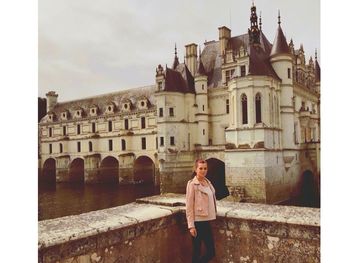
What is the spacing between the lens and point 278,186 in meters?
13.0

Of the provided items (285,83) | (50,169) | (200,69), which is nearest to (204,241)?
(285,83)

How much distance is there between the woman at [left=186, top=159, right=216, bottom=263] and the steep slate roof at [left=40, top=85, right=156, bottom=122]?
1978 cm

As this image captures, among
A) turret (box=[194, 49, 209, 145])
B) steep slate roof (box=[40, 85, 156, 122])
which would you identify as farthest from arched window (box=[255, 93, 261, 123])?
steep slate roof (box=[40, 85, 156, 122])

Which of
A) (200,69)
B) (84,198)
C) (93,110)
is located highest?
(200,69)

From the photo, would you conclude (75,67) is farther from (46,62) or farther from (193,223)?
(193,223)

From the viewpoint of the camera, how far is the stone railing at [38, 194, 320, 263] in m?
1.94

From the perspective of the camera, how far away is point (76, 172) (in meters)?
24.3

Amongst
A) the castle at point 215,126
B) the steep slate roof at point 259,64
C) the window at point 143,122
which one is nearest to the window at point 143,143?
the castle at point 215,126

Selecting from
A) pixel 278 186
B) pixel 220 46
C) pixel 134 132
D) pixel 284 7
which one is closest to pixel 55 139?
pixel 134 132

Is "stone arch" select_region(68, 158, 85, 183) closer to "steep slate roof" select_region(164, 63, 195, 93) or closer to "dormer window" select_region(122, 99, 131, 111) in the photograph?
"dormer window" select_region(122, 99, 131, 111)

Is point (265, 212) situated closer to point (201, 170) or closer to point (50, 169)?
point (201, 170)

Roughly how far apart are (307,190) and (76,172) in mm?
16880

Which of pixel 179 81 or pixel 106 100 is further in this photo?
pixel 106 100
